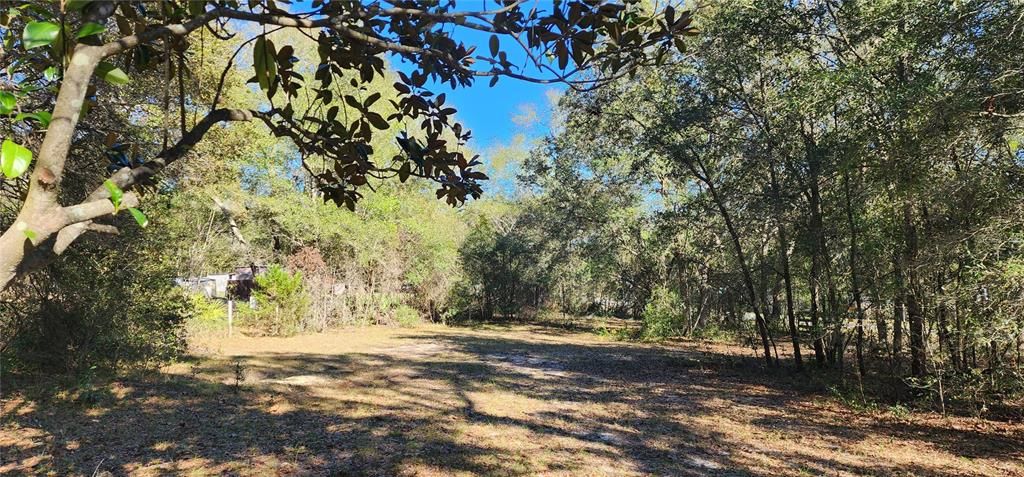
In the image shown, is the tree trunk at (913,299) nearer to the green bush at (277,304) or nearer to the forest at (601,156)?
the forest at (601,156)

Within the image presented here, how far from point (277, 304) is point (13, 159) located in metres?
15.8

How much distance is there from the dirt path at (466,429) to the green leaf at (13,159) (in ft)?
13.5

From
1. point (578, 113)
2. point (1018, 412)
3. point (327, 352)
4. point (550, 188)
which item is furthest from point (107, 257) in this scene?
point (550, 188)

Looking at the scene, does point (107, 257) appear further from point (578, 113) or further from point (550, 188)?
point (550, 188)

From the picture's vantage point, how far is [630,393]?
844 cm

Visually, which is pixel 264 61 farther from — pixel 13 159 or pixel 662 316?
pixel 662 316

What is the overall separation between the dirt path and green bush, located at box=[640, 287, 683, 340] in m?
7.13

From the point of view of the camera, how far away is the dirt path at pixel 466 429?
4.59 metres

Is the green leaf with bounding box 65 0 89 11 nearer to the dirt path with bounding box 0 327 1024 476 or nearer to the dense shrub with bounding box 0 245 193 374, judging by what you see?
the dirt path with bounding box 0 327 1024 476

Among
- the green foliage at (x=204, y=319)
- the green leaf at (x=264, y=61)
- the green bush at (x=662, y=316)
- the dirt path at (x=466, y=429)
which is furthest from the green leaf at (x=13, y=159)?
the green bush at (x=662, y=316)

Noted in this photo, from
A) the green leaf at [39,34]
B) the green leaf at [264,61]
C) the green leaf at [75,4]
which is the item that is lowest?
the green leaf at [39,34]

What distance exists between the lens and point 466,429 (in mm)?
5836

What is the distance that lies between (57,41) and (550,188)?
18715 millimetres

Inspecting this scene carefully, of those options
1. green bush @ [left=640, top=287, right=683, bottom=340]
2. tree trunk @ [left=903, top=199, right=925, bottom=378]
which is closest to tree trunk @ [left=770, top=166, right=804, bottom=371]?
tree trunk @ [left=903, top=199, right=925, bottom=378]
